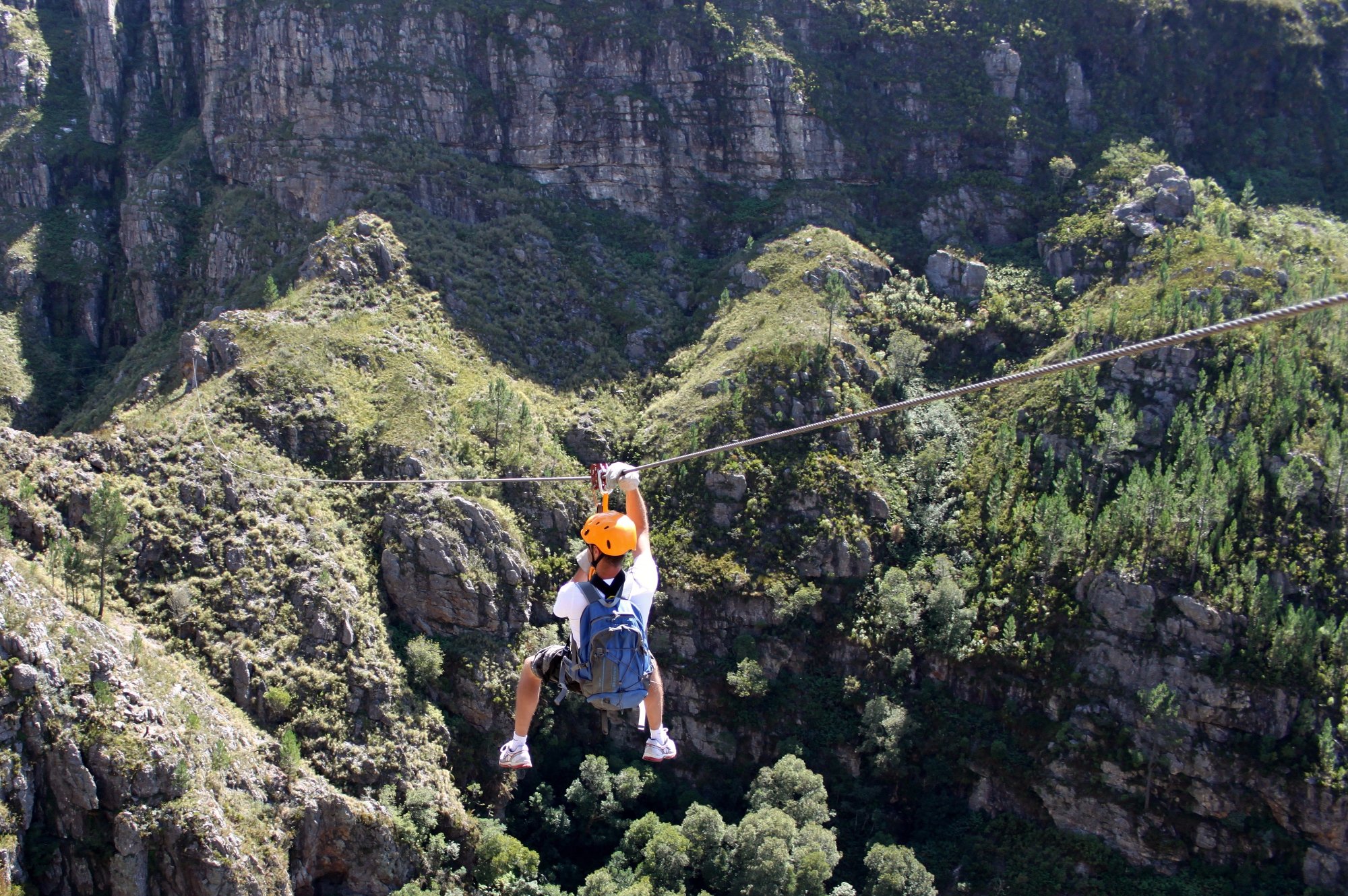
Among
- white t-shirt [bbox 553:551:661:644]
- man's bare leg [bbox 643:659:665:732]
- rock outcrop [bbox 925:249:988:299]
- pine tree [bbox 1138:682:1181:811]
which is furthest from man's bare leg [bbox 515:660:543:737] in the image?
rock outcrop [bbox 925:249:988:299]

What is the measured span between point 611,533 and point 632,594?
121 centimetres

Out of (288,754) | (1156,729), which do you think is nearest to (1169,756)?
(1156,729)

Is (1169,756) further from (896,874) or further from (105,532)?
(105,532)

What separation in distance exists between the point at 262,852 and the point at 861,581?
31.8 metres

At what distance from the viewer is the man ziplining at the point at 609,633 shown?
1493 centimetres

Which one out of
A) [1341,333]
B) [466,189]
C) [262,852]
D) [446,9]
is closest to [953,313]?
[1341,333]

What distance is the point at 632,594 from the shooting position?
15414mm

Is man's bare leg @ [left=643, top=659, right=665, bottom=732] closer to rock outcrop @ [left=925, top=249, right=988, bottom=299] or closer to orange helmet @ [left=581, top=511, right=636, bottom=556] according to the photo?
orange helmet @ [left=581, top=511, right=636, bottom=556]

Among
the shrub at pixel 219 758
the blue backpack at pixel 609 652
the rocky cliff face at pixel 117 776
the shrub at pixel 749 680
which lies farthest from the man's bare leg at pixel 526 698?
the shrub at pixel 749 680

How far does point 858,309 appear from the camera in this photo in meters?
69.8

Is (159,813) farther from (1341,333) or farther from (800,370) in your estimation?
(1341,333)

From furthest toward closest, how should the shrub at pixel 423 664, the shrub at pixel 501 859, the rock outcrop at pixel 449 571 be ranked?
1. the rock outcrop at pixel 449 571
2. the shrub at pixel 423 664
3. the shrub at pixel 501 859

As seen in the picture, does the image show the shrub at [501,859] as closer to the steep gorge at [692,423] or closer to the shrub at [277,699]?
the steep gorge at [692,423]

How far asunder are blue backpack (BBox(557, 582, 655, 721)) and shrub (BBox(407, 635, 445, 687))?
34592 mm
